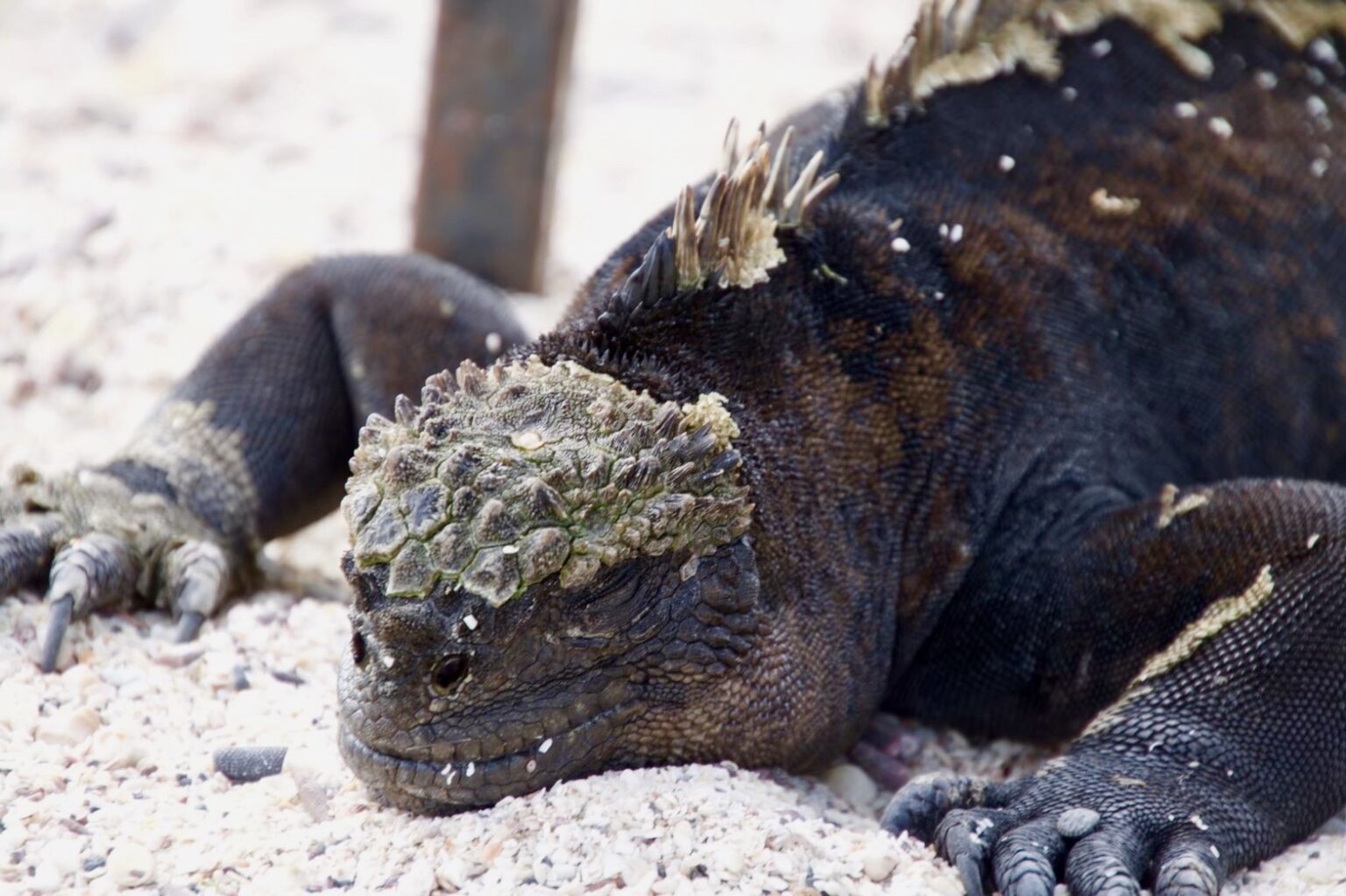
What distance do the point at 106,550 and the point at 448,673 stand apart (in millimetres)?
1519

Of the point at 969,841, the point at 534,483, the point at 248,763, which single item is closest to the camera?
the point at 534,483

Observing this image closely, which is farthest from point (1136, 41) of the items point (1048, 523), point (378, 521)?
point (378, 521)

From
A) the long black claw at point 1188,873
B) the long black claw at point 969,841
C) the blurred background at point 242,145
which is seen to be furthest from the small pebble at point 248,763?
the blurred background at point 242,145

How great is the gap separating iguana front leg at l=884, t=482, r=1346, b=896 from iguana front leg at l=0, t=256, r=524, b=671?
1.93 metres

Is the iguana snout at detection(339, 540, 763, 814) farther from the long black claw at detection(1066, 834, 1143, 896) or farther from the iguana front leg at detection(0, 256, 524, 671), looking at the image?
the iguana front leg at detection(0, 256, 524, 671)

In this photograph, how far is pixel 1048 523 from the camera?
162 inches

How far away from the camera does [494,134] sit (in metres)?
6.86

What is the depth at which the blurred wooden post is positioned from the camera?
21.9ft

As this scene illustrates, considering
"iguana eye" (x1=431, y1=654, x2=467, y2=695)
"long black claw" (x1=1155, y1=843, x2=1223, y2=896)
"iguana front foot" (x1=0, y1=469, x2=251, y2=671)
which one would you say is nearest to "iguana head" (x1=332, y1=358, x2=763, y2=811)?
"iguana eye" (x1=431, y1=654, x2=467, y2=695)

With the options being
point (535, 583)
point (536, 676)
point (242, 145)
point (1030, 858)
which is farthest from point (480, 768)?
point (242, 145)

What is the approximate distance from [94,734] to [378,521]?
1051 millimetres

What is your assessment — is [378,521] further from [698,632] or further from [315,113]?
[315,113]

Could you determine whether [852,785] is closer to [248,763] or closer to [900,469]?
[900,469]

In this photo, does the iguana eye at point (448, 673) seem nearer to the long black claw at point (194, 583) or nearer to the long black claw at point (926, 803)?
the long black claw at point (926, 803)
